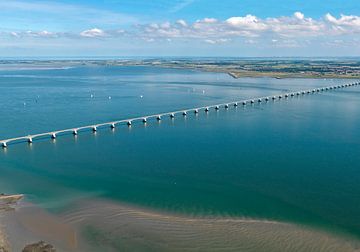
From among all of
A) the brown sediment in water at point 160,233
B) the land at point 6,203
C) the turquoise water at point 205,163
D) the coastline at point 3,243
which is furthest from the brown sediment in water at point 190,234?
the land at point 6,203

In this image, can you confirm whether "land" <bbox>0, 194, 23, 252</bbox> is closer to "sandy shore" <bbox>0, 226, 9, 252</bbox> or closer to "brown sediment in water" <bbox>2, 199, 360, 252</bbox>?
"sandy shore" <bbox>0, 226, 9, 252</bbox>

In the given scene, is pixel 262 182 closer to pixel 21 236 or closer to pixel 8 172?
pixel 21 236

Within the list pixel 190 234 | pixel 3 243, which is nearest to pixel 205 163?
pixel 190 234

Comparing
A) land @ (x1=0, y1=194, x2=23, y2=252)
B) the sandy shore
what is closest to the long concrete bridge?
land @ (x1=0, y1=194, x2=23, y2=252)

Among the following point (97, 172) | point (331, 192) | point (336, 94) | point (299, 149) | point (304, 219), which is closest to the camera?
point (304, 219)

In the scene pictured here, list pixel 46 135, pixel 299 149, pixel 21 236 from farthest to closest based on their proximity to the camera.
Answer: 1. pixel 46 135
2. pixel 299 149
3. pixel 21 236

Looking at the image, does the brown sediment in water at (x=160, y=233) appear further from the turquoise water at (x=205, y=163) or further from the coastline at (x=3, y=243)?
the turquoise water at (x=205, y=163)

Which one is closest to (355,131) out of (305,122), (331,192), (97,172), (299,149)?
(305,122)
